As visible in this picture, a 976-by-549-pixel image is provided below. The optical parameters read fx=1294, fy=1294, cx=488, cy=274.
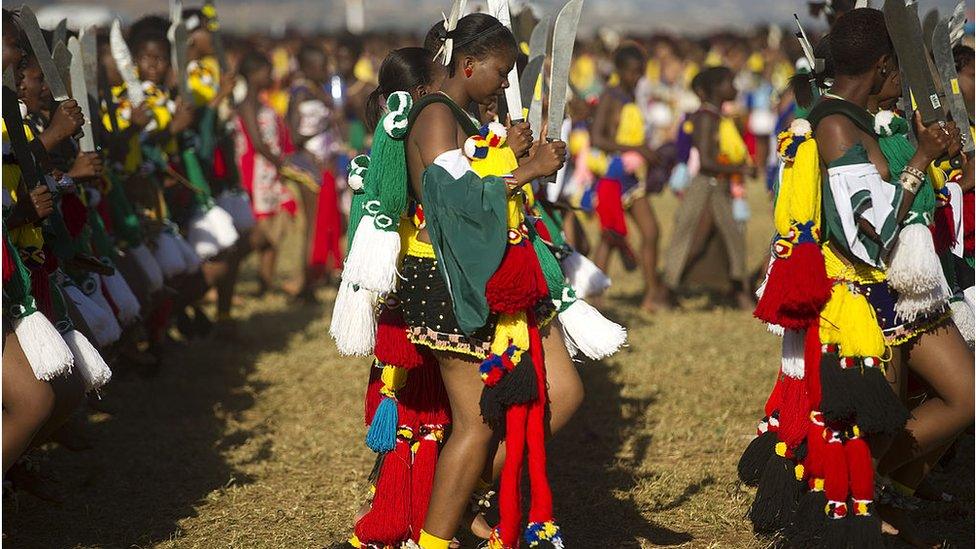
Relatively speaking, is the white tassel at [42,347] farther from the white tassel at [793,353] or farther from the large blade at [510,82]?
the white tassel at [793,353]

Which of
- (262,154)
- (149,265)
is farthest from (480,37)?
(262,154)

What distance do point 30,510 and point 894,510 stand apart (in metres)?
3.52

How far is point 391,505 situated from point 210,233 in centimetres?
374

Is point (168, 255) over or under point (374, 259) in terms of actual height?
under

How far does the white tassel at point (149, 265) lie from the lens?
22.4ft

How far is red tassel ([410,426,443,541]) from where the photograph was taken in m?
4.50

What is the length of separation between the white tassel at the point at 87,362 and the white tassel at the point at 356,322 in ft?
2.86

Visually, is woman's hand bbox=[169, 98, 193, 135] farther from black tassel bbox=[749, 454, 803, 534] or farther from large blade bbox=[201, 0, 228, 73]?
black tassel bbox=[749, 454, 803, 534]

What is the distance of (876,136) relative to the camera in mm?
4242

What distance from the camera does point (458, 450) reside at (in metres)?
4.18

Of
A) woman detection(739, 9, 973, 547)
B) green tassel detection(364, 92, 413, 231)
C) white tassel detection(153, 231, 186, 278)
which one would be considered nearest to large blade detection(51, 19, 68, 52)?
white tassel detection(153, 231, 186, 278)

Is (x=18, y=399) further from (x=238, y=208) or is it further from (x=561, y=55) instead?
(x=238, y=208)

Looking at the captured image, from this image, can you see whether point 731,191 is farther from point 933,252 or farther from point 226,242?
point 933,252

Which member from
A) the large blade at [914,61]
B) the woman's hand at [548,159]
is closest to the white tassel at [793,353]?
the large blade at [914,61]
